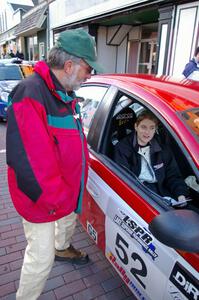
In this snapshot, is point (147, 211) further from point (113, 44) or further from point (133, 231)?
point (113, 44)

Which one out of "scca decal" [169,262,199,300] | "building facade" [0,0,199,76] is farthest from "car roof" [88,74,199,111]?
"building facade" [0,0,199,76]

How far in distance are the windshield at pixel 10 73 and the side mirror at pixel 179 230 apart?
8.04 metres

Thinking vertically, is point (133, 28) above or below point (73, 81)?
above

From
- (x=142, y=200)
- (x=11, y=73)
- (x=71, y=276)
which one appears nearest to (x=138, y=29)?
(x=11, y=73)

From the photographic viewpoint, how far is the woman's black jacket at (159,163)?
80.5 inches

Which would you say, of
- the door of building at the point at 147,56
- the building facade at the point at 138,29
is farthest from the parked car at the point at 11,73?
the door of building at the point at 147,56

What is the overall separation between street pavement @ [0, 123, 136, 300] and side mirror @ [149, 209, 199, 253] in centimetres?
128

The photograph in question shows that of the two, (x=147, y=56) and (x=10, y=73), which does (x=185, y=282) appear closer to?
(x=10, y=73)

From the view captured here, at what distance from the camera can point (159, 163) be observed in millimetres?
2076

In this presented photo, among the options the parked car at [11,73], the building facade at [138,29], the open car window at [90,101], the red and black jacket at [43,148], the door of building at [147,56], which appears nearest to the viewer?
the red and black jacket at [43,148]

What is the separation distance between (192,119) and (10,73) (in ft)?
25.6

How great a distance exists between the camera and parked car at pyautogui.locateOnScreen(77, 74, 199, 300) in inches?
48.6

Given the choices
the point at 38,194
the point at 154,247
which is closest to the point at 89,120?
the point at 38,194

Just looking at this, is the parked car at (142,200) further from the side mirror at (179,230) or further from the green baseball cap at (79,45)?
the green baseball cap at (79,45)
